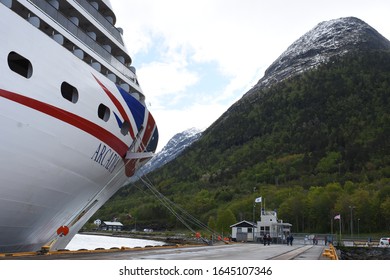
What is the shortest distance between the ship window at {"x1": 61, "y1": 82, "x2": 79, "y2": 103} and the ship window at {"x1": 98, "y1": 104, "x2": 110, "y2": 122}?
1425 millimetres

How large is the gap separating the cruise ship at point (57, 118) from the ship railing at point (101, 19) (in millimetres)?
42

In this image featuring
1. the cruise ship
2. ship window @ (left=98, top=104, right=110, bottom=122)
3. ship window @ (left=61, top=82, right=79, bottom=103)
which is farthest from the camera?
ship window @ (left=98, top=104, right=110, bottom=122)

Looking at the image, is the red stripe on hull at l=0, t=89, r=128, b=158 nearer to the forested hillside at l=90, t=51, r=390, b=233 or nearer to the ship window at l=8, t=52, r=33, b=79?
the ship window at l=8, t=52, r=33, b=79

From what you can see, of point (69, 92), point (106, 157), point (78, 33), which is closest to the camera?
point (69, 92)

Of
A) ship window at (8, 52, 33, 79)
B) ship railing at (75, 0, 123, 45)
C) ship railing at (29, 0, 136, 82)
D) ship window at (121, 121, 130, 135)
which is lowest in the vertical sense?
ship window at (121, 121, 130, 135)

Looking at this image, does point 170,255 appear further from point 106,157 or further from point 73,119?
point 73,119

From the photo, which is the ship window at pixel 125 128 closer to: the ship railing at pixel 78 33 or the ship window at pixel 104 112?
the ship window at pixel 104 112

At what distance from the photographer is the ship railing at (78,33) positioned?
13.1 meters

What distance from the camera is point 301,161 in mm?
143625

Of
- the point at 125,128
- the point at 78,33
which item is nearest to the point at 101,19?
the point at 78,33

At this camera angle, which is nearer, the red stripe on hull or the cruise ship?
the red stripe on hull

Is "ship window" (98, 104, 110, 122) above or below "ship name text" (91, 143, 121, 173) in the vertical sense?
above

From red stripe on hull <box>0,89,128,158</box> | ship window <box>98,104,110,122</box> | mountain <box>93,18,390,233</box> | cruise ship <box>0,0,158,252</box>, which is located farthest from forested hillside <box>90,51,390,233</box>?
ship window <box>98,104,110,122</box>

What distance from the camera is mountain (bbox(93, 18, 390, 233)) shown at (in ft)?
287
